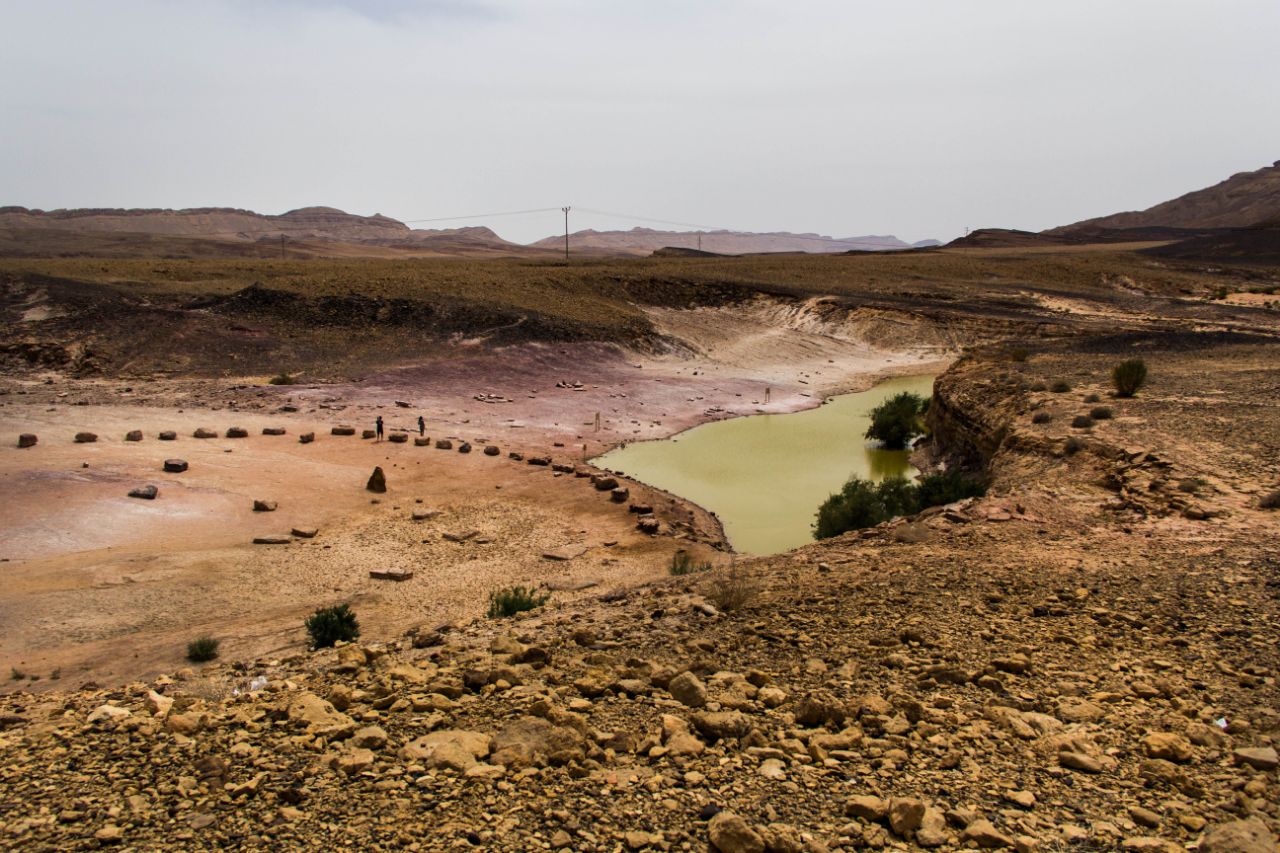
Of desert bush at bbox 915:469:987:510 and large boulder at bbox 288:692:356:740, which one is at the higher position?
large boulder at bbox 288:692:356:740

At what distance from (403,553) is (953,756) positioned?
11629mm

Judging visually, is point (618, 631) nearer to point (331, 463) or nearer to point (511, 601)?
point (511, 601)

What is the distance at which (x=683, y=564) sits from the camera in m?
13.0

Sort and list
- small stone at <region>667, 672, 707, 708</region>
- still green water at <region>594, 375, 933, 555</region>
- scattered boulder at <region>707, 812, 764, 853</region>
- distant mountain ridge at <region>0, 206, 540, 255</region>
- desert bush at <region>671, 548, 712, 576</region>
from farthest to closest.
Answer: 1. distant mountain ridge at <region>0, 206, 540, 255</region>
2. still green water at <region>594, 375, 933, 555</region>
3. desert bush at <region>671, 548, 712, 576</region>
4. small stone at <region>667, 672, 707, 708</region>
5. scattered boulder at <region>707, 812, 764, 853</region>

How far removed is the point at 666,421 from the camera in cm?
2845

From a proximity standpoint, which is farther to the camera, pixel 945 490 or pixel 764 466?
pixel 764 466

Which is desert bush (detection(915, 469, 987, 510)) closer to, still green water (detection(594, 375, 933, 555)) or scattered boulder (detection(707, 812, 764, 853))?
still green water (detection(594, 375, 933, 555))

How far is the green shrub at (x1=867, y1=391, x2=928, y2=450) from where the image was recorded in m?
25.8

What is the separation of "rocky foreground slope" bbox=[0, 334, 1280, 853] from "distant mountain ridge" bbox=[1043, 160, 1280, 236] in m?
133

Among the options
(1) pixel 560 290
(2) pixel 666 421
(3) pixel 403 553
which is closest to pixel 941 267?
(1) pixel 560 290

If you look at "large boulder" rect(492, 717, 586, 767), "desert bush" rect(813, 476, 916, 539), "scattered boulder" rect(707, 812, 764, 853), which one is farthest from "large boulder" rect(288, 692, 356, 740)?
"desert bush" rect(813, 476, 916, 539)

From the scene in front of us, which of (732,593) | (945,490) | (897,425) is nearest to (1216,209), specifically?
(897,425)

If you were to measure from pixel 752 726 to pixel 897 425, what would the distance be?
2139cm

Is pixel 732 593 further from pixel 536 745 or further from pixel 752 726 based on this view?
pixel 536 745
